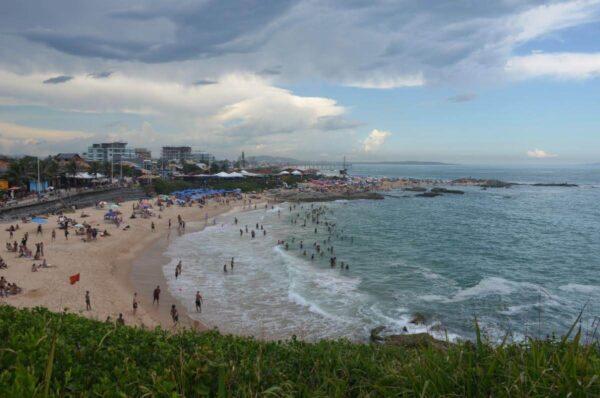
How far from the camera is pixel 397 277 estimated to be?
25188 mm

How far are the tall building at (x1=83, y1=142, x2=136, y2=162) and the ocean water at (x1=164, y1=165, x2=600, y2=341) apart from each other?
104497 millimetres

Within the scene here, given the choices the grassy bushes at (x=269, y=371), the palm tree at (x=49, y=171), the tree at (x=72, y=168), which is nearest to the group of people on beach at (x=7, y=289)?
the grassy bushes at (x=269, y=371)

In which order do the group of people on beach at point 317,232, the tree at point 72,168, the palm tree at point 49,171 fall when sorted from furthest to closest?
the tree at point 72,168 < the palm tree at point 49,171 < the group of people on beach at point 317,232

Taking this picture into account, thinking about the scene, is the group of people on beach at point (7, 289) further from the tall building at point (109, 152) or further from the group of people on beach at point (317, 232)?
the tall building at point (109, 152)

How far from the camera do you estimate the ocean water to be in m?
17.8

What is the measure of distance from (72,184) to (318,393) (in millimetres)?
74301

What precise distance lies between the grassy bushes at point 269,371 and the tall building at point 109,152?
141661mm

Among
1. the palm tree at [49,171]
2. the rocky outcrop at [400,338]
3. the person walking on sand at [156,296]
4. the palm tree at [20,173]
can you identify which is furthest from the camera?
the palm tree at [49,171]

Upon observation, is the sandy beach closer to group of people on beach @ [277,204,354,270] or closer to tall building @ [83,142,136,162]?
group of people on beach @ [277,204,354,270]

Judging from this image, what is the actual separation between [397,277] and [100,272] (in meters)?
17.4

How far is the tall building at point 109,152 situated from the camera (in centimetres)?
13838

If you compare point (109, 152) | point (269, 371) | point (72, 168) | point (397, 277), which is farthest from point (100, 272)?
point (109, 152)

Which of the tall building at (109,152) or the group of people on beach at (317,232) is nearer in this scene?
the group of people on beach at (317,232)

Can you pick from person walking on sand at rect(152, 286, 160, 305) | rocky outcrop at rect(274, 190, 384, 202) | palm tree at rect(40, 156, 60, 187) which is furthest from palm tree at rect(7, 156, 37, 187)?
person walking on sand at rect(152, 286, 160, 305)
